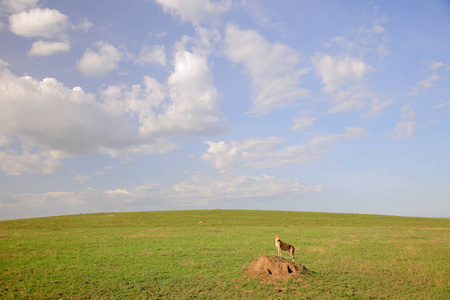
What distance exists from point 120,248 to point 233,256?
39.8 ft

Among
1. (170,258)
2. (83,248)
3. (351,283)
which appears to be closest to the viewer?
(351,283)

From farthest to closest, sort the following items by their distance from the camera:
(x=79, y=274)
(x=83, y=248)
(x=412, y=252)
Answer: (x=83, y=248)
(x=412, y=252)
(x=79, y=274)

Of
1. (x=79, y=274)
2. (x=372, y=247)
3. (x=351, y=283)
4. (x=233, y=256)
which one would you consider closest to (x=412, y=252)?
(x=372, y=247)

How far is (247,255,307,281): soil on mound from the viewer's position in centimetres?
1519

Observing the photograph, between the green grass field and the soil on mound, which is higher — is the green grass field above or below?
below

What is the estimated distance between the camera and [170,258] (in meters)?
22.3

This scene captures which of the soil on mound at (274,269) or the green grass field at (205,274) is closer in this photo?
the green grass field at (205,274)

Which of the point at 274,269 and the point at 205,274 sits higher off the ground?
the point at 274,269

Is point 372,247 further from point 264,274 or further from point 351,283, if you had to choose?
point 264,274

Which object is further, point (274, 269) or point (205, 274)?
point (205, 274)

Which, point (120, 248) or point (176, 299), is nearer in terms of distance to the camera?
point (176, 299)

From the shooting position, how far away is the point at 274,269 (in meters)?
15.5

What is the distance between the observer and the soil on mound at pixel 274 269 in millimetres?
15188

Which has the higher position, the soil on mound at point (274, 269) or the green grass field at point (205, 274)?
the soil on mound at point (274, 269)
